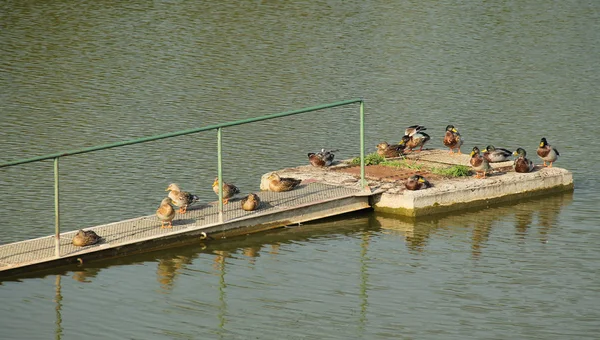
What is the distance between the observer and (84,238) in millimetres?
19891

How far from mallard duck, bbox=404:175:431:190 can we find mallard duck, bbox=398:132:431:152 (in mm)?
2770

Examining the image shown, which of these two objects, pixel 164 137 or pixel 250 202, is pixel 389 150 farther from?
pixel 164 137

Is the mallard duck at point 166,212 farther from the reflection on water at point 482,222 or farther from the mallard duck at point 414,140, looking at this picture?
the mallard duck at point 414,140

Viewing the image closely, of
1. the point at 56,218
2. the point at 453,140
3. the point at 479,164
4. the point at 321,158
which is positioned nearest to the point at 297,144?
the point at 321,158

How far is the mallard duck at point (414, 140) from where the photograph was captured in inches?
1020

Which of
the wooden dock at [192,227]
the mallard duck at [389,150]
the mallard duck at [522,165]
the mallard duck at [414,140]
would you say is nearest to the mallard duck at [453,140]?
the mallard duck at [414,140]

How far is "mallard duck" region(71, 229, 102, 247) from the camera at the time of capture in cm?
1988

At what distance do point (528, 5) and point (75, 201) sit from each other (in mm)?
A: 25542

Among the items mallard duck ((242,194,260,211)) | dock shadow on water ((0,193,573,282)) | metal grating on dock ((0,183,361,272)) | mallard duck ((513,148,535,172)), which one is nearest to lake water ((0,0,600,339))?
dock shadow on water ((0,193,573,282))

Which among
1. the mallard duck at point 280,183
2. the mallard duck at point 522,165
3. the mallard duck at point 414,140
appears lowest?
the mallard duck at point 280,183

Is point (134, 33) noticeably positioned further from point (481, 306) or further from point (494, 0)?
point (481, 306)

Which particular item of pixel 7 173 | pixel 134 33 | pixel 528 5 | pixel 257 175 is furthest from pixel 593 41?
pixel 7 173

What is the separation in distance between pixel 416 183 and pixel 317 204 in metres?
1.90

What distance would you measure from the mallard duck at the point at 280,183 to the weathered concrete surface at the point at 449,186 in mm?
775
